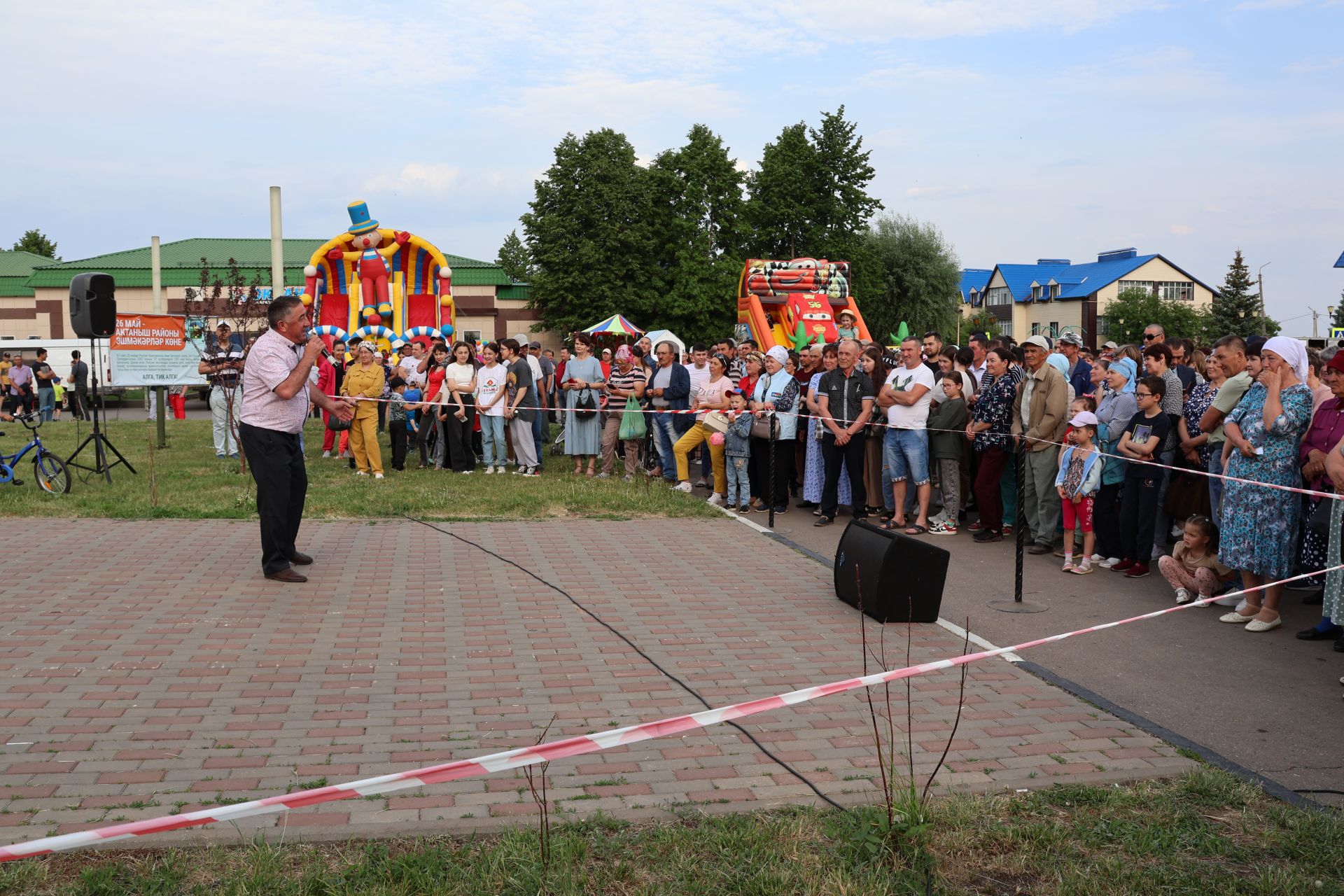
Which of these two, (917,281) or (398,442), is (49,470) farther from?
(917,281)

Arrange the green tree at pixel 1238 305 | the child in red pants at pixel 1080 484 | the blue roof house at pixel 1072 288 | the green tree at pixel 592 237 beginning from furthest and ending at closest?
the blue roof house at pixel 1072 288
the green tree at pixel 1238 305
the green tree at pixel 592 237
the child in red pants at pixel 1080 484

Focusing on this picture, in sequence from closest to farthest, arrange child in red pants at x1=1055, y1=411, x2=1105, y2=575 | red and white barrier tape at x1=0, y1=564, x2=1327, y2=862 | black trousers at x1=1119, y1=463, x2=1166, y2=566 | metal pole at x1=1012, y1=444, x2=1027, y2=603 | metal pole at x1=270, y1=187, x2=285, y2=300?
red and white barrier tape at x1=0, y1=564, x2=1327, y2=862
metal pole at x1=1012, y1=444, x2=1027, y2=603
black trousers at x1=1119, y1=463, x2=1166, y2=566
child in red pants at x1=1055, y1=411, x2=1105, y2=575
metal pole at x1=270, y1=187, x2=285, y2=300

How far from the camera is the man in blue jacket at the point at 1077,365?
1259 centimetres

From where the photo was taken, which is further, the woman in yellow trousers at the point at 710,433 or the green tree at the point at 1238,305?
the green tree at the point at 1238,305

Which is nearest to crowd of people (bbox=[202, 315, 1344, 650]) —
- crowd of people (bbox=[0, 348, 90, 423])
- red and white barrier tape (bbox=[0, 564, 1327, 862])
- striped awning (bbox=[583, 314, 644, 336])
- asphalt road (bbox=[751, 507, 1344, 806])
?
asphalt road (bbox=[751, 507, 1344, 806])

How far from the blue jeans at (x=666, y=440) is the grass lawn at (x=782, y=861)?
36.7ft

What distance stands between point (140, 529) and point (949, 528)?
8.34m

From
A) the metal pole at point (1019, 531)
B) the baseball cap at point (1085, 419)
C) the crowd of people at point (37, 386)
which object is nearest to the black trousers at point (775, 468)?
the baseball cap at point (1085, 419)

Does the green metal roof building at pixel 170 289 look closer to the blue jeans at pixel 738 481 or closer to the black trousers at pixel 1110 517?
the blue jeans at pixel 738 481

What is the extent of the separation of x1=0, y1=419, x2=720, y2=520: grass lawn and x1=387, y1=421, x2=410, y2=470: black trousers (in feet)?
0.77

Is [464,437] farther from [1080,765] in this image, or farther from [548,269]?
[548,269]

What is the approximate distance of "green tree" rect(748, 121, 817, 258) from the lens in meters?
57.0

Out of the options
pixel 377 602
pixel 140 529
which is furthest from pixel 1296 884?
pixel 140 529

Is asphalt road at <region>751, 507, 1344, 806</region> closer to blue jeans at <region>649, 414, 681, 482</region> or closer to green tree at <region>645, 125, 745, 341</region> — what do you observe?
blue jeans at <region>649, 414, 681, 482</region>
